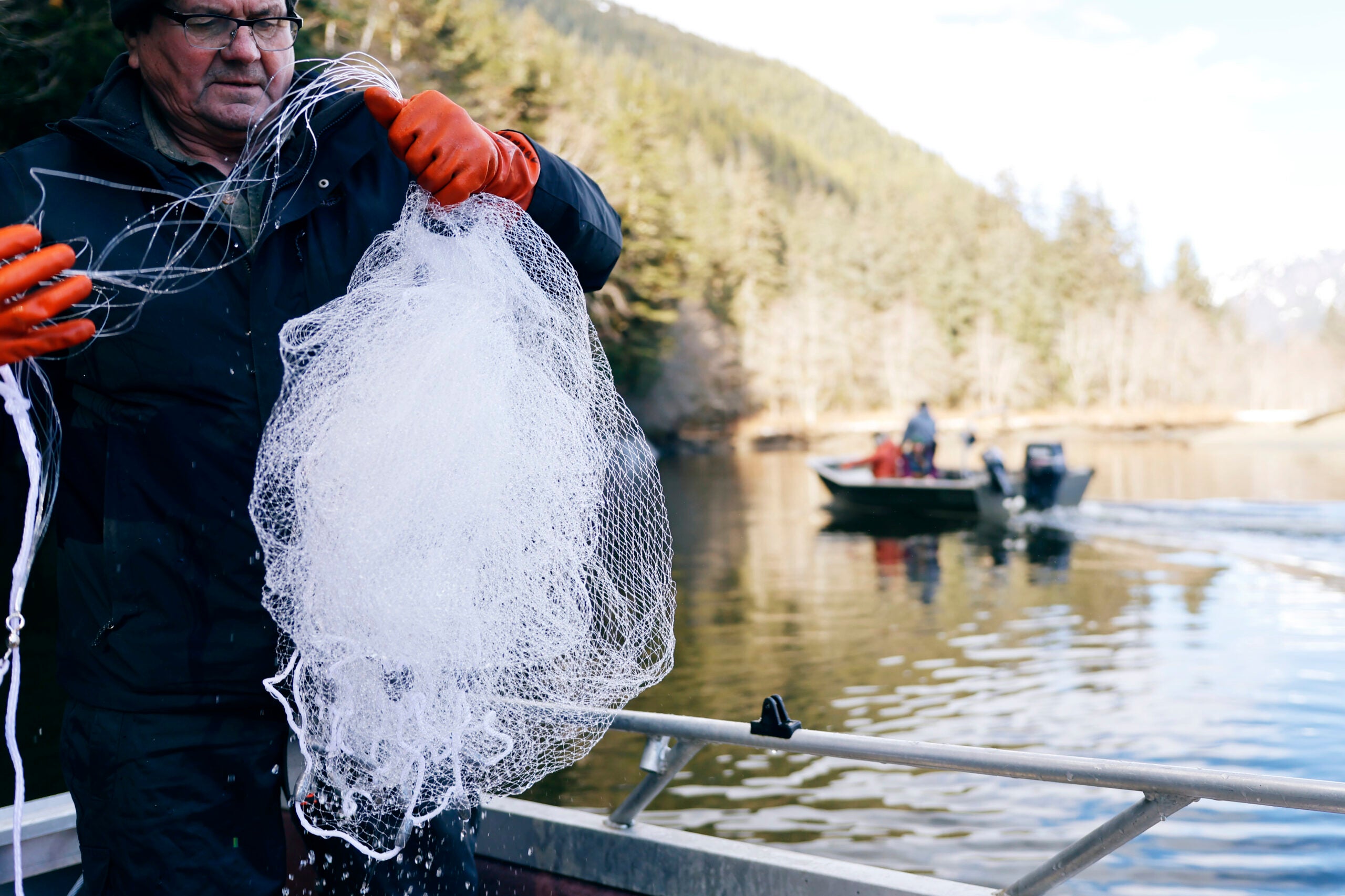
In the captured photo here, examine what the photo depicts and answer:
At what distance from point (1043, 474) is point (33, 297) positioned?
49.1 ft

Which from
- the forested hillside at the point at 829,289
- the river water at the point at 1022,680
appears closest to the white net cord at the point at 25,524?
the river water at the point at 1022,680

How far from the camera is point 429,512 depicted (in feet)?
4.90

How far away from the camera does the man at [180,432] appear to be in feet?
4.78

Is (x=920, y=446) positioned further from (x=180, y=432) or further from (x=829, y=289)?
(x=829, y=289)

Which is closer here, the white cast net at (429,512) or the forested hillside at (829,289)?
the white cast net at (429,512)

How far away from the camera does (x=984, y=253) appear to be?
212ft

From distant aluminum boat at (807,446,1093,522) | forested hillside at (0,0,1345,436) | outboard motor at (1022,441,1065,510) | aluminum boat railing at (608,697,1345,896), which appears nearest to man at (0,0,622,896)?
aluminum boat railing at (608,697,1345,896)

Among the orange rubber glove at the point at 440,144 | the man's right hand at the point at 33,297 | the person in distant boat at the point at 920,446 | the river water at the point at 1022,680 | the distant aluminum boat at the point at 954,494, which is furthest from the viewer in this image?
the person in distant boat at the point at 920,446

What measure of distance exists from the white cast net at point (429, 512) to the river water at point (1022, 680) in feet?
12.4

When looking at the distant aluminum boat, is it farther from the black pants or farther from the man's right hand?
the man's right hand

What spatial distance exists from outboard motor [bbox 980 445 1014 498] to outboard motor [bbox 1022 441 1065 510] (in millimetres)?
314

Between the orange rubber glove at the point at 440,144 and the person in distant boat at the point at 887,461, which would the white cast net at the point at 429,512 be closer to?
the orange rubber glove at the point at 440,144

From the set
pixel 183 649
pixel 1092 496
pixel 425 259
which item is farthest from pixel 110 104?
pixel 1092 496

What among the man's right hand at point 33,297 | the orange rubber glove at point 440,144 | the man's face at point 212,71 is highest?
the man's face at point 212,71
